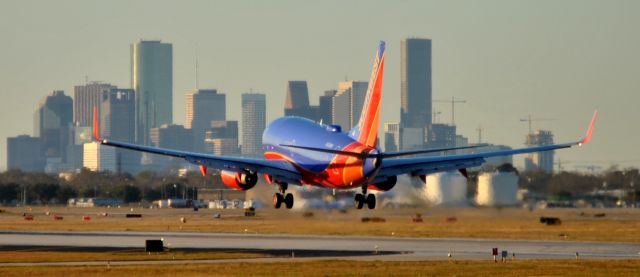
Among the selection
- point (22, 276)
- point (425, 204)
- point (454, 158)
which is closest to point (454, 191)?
point (425, 204)

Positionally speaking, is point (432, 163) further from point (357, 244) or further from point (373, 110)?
point (357, 244)

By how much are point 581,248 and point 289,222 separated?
4869cm

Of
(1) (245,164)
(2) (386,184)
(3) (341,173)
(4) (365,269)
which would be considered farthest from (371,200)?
(1) (245,164)

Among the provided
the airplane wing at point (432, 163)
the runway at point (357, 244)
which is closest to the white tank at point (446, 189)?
the runway at point (357, 244)

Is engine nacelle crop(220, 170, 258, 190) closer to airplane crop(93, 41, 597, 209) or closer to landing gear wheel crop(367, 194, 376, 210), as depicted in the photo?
airplane crop(93, 41, 597, 209)

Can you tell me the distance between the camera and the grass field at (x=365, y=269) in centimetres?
10625

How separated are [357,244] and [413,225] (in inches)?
1259

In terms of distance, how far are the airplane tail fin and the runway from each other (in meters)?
12.9

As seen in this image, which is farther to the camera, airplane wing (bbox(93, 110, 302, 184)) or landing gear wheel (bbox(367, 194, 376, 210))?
landing gear wheel (bbox(367, 194, 376, 210))

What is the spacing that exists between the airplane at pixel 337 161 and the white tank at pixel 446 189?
32896 mm

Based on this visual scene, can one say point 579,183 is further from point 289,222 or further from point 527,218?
point 289,222

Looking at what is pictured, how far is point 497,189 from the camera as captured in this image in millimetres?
161250

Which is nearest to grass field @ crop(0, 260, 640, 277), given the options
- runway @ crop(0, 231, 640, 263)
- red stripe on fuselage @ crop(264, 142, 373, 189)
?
red stripe on fuselage @ crop(264, 142, 373, 189)

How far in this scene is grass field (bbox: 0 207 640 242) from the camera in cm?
15038
